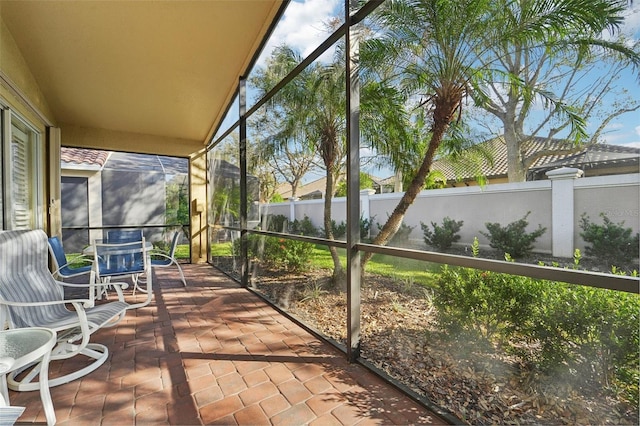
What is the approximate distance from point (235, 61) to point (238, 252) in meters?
2.96

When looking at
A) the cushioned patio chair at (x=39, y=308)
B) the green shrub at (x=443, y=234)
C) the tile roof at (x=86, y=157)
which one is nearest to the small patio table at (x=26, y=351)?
the cushioned patio chair at (x=39, y=308)

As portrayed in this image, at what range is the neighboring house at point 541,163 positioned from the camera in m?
1.26

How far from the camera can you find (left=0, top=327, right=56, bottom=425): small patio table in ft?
4.51

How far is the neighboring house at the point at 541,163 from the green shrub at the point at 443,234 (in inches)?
9.9

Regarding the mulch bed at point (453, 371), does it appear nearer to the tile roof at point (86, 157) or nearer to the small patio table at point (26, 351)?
the small patio table at point (26, 351)

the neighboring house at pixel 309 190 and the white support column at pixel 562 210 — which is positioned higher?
the neighboring house at pixel 309 190

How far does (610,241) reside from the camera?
1.33 m

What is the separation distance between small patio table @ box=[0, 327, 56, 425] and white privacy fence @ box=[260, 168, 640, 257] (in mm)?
2164

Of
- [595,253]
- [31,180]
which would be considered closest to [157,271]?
[31,180]

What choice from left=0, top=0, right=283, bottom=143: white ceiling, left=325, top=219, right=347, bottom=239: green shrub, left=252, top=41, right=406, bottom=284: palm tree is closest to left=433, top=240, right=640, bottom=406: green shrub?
left=325, top=219, right=347, bottom=239: green shrub

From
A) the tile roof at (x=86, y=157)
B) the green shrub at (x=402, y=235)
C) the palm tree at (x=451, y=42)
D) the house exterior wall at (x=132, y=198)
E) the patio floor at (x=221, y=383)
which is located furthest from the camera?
the house exterior wall at (x=132, y=198)

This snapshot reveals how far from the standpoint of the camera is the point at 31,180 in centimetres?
455

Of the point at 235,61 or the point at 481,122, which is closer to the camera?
the point at 481,122

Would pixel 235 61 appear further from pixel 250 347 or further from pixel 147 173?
pixel 147 173
